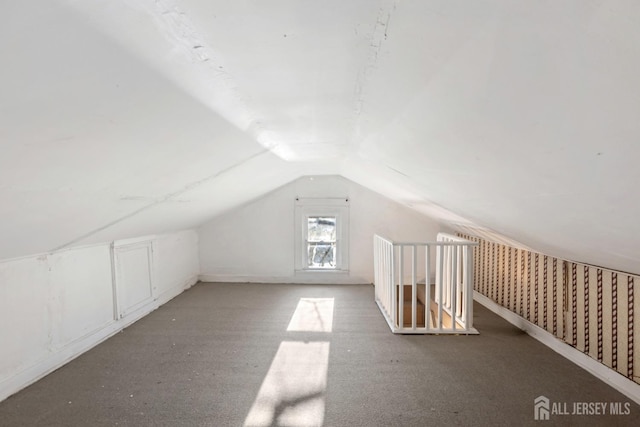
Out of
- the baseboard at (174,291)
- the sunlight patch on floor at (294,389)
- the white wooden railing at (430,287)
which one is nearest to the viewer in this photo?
the sunlight patch on floor at (294,389)

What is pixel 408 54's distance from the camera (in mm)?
1002

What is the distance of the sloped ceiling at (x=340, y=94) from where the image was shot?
72cm

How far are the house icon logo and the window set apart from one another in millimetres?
3403

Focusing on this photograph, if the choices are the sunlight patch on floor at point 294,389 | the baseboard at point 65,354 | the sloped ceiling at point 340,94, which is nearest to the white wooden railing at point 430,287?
the sunlight patch on floor at point 294,389

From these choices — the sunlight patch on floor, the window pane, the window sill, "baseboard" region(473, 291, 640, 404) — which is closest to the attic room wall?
"baseboard" region(473, 291, 640, 404)

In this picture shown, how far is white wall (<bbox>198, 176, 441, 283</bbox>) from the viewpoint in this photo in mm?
5445

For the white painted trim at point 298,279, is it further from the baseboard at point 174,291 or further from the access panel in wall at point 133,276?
the access panel in wall at point 133,276

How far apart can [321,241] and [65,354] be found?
3.55 meters

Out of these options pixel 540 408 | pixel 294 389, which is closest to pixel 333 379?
pixel 294 389

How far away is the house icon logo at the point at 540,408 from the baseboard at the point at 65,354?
3.38m

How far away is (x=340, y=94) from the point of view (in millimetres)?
1494

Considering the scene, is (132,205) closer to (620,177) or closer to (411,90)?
(411,90)

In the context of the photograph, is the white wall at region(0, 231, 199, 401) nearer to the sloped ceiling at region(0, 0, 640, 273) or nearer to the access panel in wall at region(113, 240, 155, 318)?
the access panel in wall at region(113, 240, 155, 318)

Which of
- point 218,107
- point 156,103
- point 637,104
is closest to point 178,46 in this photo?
point 156,103
